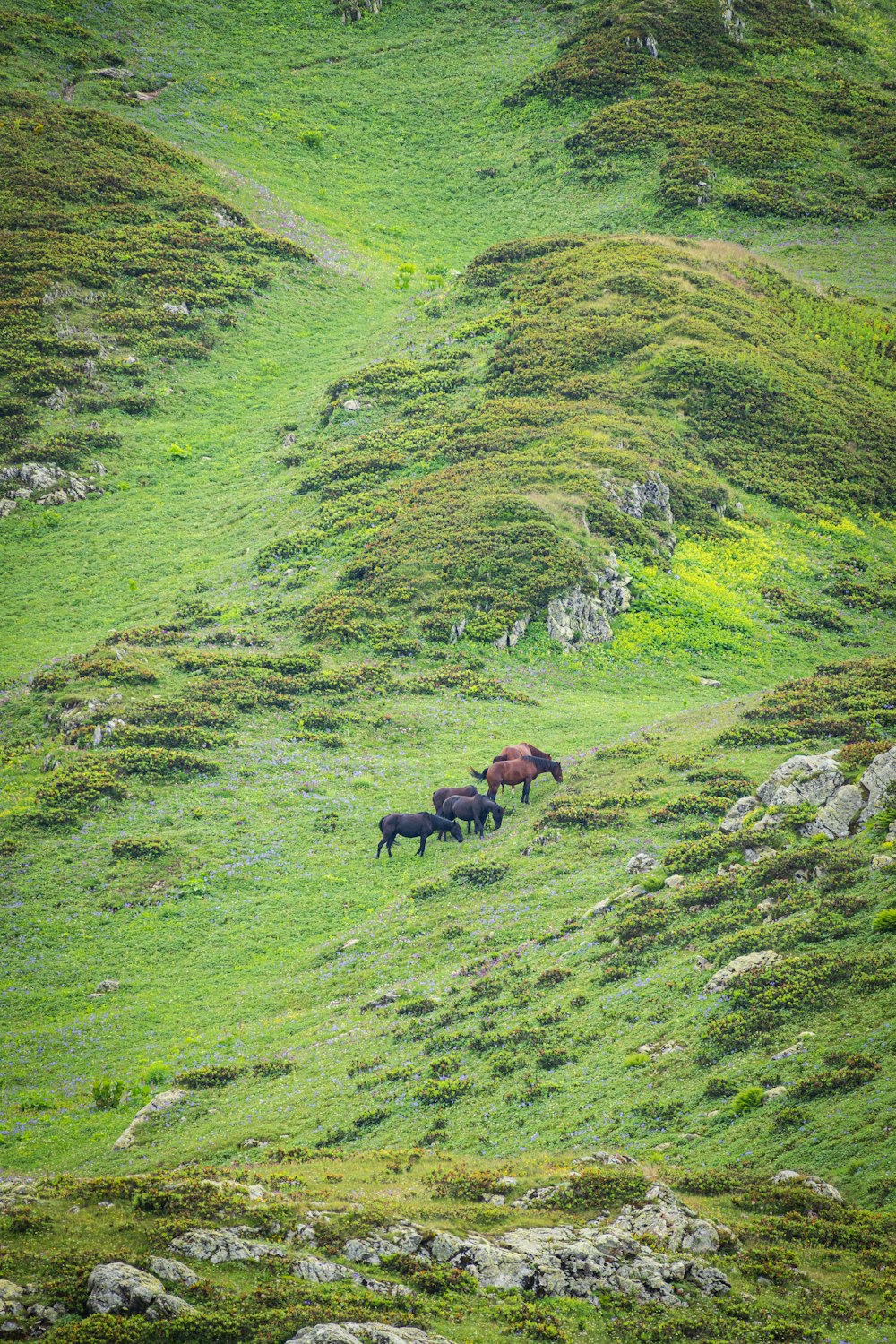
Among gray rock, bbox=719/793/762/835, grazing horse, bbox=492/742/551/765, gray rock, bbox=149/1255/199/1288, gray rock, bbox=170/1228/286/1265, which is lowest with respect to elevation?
grazing horse, bbox=492/742/551/765

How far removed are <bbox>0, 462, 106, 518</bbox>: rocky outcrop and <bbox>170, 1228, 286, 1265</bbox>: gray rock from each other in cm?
5731

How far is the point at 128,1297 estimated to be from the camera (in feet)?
38.3

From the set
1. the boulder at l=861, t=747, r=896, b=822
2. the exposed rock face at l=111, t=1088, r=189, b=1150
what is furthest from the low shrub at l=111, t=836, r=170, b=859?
the boulder at l=861, t=747, r=896, b=822

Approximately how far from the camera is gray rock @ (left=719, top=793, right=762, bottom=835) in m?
25.5

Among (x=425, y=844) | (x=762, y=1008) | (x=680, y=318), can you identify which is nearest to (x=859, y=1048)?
(x=762, y=1008)

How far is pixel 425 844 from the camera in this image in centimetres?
3328

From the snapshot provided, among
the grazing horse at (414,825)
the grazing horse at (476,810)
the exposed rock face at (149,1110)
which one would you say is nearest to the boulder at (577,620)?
the grazing horse at (476,810)

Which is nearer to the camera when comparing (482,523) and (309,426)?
(482,523)

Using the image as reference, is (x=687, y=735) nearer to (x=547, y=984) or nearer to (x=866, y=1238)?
(x=547, y=984)

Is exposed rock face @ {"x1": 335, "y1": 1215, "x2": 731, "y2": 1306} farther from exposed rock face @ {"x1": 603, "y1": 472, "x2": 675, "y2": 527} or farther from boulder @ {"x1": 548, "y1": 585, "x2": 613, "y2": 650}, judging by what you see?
exposed rock face @ {"x1": 603, "y1": 472, "x2": 675, "y2": 527}

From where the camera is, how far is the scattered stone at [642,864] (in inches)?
1033

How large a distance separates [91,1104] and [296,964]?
6796 mm

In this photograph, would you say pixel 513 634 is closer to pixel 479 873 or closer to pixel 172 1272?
pixel 479 873

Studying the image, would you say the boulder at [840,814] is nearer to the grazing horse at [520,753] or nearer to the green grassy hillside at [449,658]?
the green grassy hillside at [449,658]
